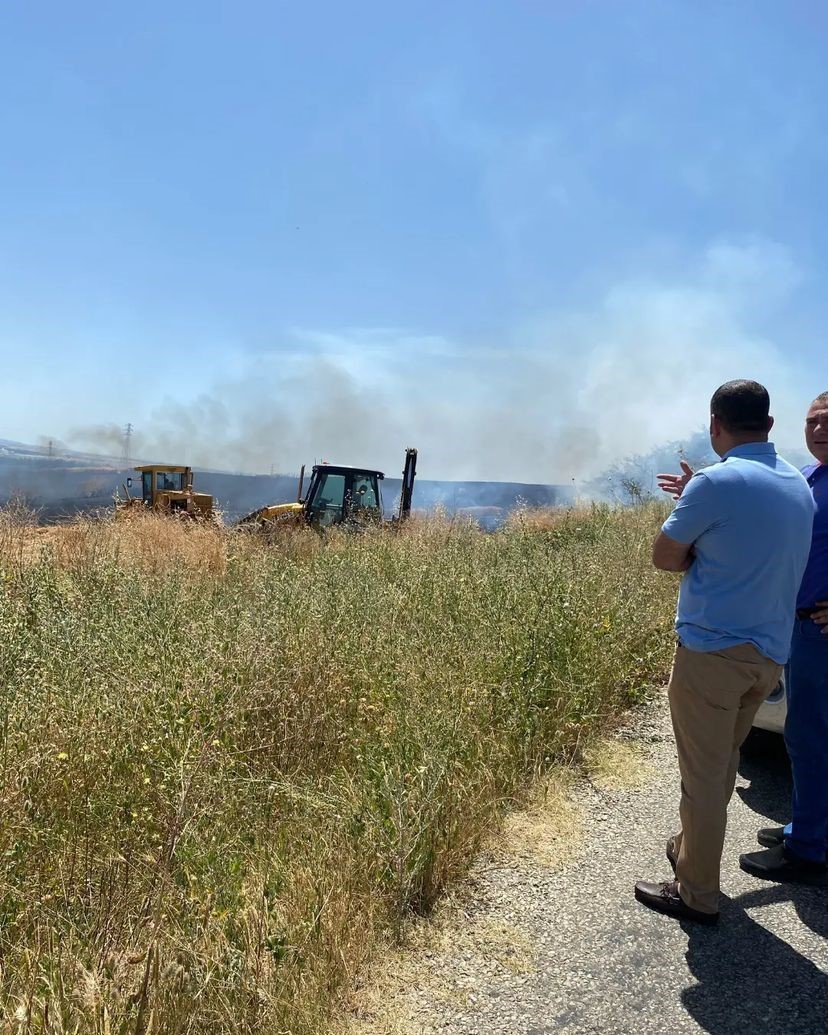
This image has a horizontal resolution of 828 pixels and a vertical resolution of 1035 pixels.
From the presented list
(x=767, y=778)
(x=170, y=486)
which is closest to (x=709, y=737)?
(x=767, y=778)

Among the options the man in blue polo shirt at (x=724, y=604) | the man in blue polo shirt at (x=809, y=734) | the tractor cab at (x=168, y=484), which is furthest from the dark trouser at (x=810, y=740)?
the tractor cab at (x=168, y=484)

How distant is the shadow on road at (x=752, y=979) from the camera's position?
220cm

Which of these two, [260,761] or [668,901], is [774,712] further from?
[260,761]

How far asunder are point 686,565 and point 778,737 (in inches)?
81.4

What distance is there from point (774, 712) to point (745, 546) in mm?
1700

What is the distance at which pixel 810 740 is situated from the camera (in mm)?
3035

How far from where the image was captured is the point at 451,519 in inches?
498

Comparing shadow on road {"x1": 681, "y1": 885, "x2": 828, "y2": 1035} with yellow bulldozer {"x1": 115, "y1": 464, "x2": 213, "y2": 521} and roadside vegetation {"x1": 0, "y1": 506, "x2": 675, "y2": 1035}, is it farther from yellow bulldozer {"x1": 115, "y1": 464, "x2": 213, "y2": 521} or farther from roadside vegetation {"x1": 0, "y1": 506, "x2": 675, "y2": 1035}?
yellow bulldozer {"x1": 115, "y1": 464, "x2": 213, "y2": 521}

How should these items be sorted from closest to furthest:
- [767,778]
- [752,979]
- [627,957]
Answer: [752,979], [627,957], [767,778]

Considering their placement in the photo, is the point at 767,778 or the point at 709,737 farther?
the point at 767,778

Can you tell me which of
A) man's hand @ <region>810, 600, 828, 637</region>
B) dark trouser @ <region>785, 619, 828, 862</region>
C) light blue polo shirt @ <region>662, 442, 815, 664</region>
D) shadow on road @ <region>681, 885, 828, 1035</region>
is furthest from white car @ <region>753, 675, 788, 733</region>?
light blue polo shirt @ <region>662, 442, 815, 664</region>

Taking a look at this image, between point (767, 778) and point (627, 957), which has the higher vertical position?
point (767, 778)

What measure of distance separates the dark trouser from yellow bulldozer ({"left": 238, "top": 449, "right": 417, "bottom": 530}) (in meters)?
10.4

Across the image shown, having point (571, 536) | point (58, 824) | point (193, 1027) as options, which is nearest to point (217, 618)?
point (58, 824)
